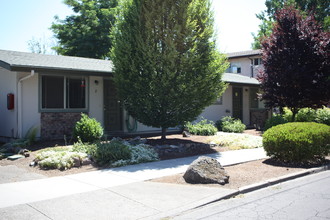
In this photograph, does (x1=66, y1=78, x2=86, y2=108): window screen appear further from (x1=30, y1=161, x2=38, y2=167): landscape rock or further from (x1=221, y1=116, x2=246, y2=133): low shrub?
(x1=221, y1=116, x2=246, y2=133): low shrub

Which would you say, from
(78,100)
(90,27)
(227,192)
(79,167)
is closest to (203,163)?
(227,192)

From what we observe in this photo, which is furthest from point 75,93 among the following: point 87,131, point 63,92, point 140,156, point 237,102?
point 237,102

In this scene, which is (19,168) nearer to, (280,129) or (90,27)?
(280,129)

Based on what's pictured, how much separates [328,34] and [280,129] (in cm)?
882

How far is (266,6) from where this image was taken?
38.8 meters

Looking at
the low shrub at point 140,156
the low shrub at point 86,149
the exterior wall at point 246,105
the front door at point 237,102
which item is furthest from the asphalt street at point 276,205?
the exterior wall at point 246,105

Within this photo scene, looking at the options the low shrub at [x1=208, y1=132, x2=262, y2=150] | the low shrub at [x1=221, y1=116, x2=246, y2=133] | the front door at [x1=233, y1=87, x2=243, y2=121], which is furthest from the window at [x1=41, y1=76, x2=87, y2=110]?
the front door at [x1=233, y1=87, x2=243, y2=121]

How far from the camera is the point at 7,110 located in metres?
12.4

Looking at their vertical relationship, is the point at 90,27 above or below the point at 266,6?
below

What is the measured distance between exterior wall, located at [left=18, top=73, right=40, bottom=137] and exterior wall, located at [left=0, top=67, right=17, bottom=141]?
416 mm

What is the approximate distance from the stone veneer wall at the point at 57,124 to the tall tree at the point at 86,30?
18.5 m

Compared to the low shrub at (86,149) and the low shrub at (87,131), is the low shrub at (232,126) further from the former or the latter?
the low shrub at (86,149)

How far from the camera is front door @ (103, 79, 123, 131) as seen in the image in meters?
13.7

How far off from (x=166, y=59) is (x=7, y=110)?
672cm
